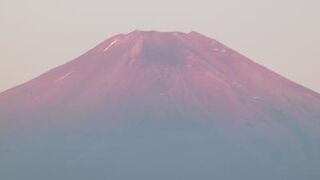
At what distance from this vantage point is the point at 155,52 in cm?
2628

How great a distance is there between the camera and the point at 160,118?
931 inches

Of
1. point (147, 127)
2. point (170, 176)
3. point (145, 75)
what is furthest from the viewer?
point (145, 75)

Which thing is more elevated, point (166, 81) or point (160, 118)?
point (166, 81)

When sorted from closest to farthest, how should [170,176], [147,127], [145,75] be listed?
[170,176] < [147,127] < [145,75]

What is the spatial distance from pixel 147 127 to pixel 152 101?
4.16 ft

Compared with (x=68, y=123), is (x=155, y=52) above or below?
above

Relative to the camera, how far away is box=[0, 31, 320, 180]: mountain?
73.2 ft

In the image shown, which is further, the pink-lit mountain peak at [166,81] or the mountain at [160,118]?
the pink-lit mountain peak at [166,81]

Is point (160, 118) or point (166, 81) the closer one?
point (160, 118)

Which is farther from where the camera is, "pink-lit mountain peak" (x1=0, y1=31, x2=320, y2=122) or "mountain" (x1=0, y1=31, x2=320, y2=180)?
"pink-lit mountain peak" (x1=0, y1=31, x2=320, y2=122)

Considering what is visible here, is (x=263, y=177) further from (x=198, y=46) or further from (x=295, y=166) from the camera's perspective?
(x=198, y=46)

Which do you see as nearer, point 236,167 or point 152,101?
point 236,167

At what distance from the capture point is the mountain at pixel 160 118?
22.3m

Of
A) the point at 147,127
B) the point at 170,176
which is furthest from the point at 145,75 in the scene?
the point at 170,176
